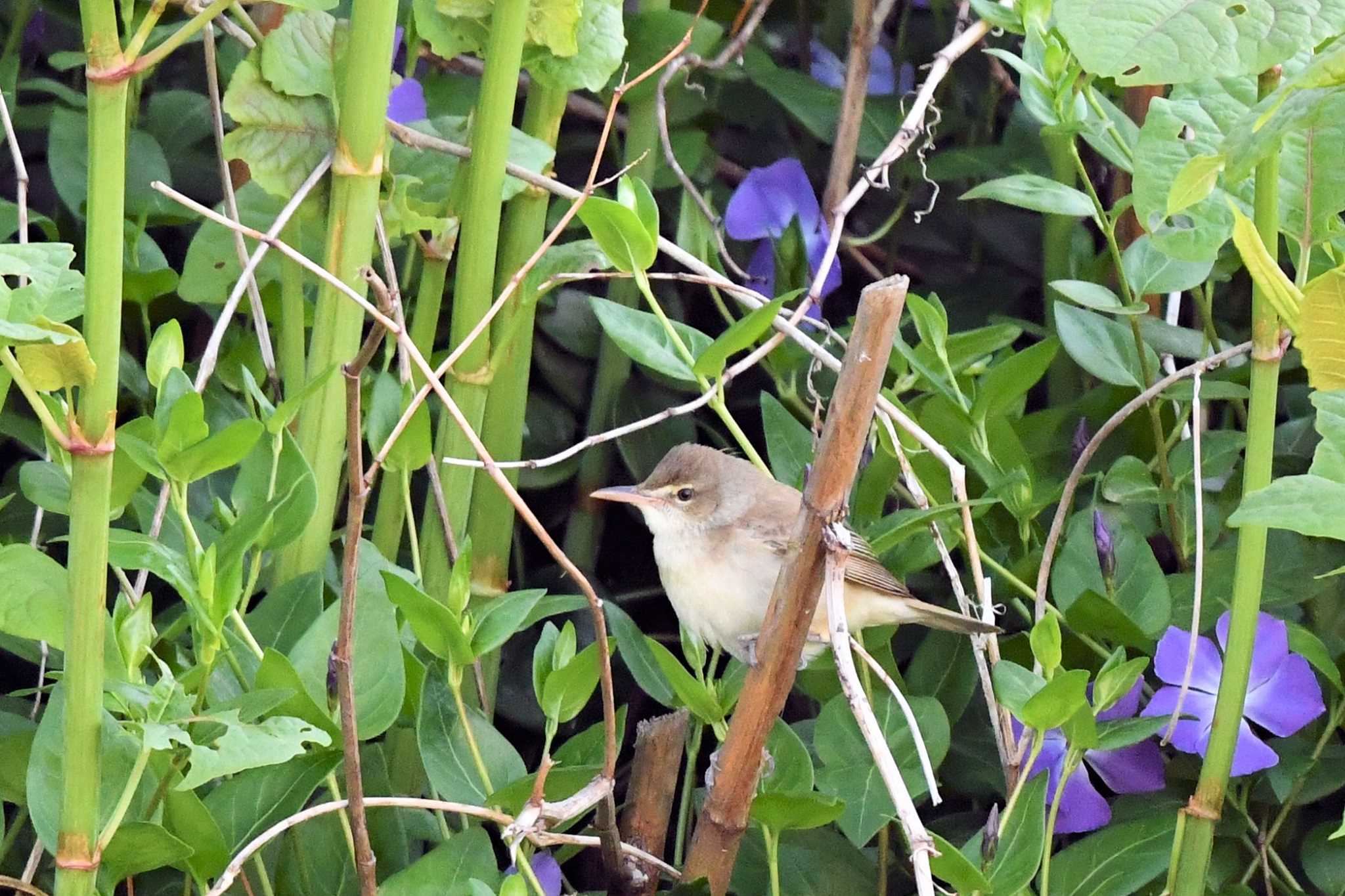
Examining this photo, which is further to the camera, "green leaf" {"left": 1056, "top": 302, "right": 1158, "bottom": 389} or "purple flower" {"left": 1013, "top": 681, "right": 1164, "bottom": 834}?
"green leaf" {"left": 1056, "top": 302, "right": 1158, "bottom": 389}

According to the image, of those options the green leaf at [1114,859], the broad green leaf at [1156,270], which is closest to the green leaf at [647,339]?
the broad green leaf at [1156,270]

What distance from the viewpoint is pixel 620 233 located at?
4.14ft

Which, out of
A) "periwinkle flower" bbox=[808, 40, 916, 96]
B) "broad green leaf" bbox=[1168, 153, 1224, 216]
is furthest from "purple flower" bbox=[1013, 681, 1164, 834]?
"periwinkle flower" bbox=[808, 40, 916, 96]

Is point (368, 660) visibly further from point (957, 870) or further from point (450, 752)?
point (957, 870)

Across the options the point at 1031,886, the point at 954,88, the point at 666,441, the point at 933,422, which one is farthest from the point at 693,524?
the point at 954,88

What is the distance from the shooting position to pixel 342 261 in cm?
128

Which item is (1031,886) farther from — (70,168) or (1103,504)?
(70,168)

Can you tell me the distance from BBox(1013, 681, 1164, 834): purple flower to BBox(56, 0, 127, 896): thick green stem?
84 centimetres

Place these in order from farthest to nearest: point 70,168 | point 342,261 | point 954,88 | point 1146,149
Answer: point 954,88, point 70,168, point 342,261, point 1146,149

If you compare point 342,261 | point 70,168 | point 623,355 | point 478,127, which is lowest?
point 623,355

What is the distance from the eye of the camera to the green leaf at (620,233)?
124 centimetres

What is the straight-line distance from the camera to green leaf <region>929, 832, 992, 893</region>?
1.14 metres

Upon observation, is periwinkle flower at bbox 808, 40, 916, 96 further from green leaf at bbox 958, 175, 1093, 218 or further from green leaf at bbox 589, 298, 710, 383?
green leaf at bbox 589, 298, 710, 383

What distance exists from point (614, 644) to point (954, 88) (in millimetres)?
1308
